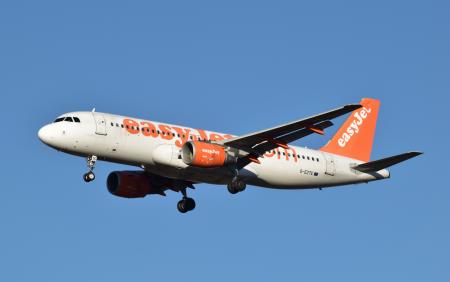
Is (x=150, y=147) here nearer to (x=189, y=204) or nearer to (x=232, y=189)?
(x=232, y=189)

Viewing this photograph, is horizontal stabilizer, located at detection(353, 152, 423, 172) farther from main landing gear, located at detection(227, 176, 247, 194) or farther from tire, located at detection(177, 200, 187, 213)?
tire, located at detection(177, 200, 187, 213)

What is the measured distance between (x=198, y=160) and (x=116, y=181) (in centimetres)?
792

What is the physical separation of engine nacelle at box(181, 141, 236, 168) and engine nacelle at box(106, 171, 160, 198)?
6357mm

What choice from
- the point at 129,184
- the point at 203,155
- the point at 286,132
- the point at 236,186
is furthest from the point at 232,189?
the point at 129,184

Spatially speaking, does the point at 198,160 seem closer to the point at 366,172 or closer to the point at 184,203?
the point at 184,203

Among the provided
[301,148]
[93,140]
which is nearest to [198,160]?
[93,140]

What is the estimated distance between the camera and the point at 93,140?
5112 centimetres

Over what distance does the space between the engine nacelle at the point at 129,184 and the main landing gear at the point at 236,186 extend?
6135 millimetres

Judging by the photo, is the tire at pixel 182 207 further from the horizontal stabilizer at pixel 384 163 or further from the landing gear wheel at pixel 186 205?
the horizontal stabilizer at pixel 384 163

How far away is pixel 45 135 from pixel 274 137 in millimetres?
12101

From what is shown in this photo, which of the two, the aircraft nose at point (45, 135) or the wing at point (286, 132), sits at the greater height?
the wing at point (286, 132)

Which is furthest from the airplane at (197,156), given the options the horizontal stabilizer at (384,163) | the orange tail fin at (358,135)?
the orange tail fin at (358,135)

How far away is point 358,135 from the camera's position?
205ft

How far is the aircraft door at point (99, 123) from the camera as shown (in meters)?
51.3
